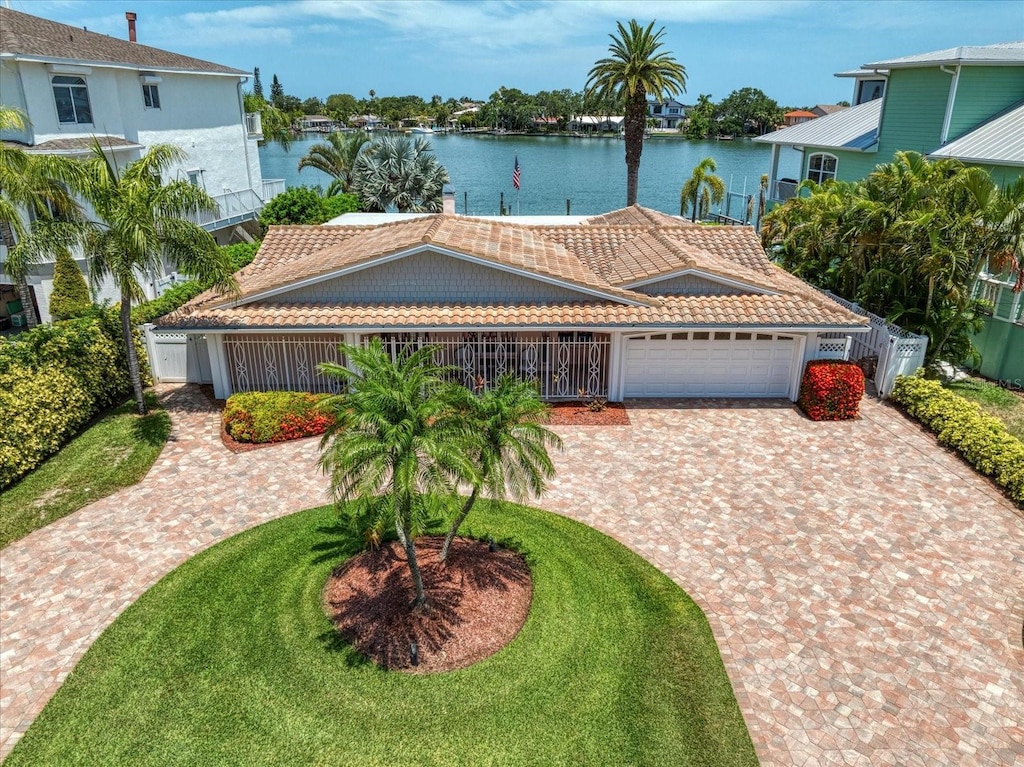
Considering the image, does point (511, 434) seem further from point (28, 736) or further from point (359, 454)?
point (28, 736)

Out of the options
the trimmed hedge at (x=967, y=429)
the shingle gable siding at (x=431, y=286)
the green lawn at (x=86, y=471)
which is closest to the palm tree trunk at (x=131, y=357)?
the green lawn at (x=86, y=471)

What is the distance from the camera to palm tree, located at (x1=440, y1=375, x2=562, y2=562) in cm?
981

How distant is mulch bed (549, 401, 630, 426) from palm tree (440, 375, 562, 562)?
Result: 6.92 m

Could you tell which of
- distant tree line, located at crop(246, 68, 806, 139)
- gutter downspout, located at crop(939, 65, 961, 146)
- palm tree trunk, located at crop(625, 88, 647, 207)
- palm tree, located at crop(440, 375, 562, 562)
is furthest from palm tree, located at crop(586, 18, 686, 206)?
distant tree line, located at crop(246, 68, 806, 139)

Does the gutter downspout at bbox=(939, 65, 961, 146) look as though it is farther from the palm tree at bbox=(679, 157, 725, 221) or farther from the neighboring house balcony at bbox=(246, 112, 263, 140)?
the neighboring house balcony at bbox=(246, 112, 263, 140)

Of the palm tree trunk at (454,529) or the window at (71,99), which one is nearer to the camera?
the palm tree trunk at (454,529)

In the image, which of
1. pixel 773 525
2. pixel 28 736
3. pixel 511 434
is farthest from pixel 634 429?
pixel 28 736

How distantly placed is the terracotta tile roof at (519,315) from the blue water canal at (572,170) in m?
26.1

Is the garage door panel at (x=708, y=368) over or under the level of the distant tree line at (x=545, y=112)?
under

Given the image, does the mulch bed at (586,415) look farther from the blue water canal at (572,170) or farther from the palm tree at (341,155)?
the palm tree at (341,155)

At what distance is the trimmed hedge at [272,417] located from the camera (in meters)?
16.2

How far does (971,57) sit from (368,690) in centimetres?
2922

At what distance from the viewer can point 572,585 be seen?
1125 centimetres

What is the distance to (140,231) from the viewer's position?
595 inches
